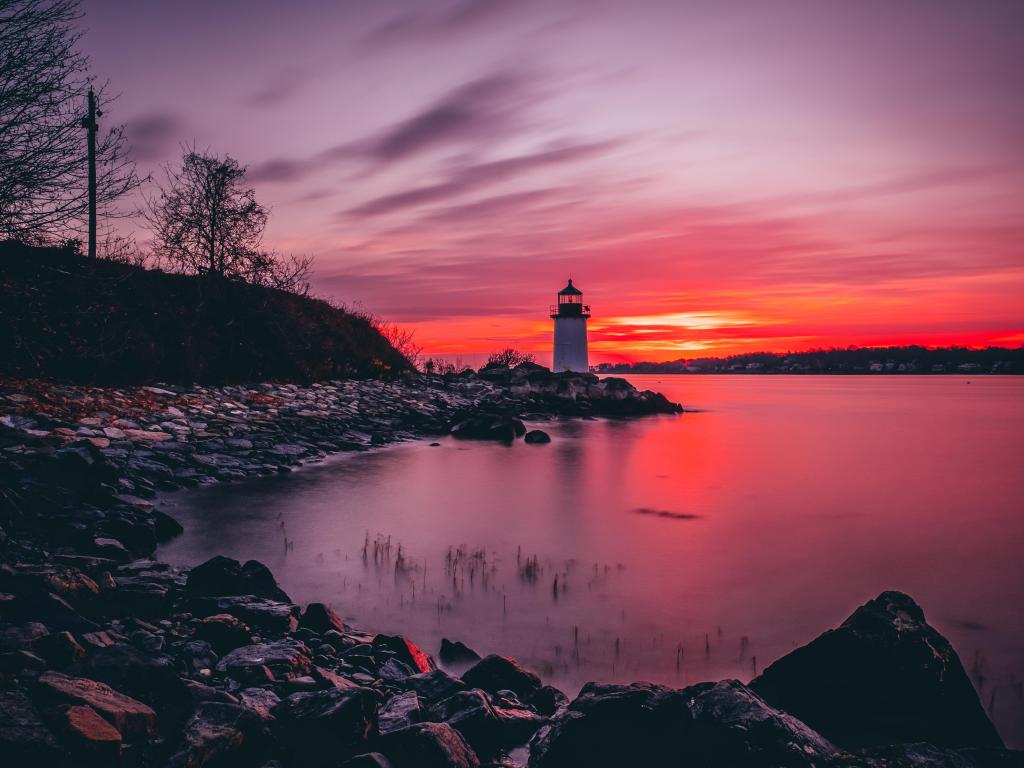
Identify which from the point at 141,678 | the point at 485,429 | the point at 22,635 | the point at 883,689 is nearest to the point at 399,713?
the point at 141,678

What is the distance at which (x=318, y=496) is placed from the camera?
13938 millimetres

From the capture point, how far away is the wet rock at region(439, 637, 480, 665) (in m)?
6.55

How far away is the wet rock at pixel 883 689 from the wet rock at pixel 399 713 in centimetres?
280

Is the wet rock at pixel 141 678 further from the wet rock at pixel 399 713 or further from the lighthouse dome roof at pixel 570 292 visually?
the lighthouse dome roof at pixel 570 292

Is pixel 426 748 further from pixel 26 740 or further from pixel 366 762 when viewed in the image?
pixel 26 740

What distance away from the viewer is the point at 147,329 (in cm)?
2294

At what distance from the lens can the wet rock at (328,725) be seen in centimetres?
365

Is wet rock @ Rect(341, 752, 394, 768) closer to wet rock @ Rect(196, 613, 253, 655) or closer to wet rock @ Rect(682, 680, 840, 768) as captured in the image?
wet rock @ Rect(682, 680, 840, 768)

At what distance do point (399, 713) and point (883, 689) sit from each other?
3.54 metres

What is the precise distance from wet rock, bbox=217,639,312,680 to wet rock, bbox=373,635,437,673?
2.83ft

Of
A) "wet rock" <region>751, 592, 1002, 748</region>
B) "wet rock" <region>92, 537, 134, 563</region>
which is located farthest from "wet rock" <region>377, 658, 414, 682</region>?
"wet rock" <region>92, 537, 134, 563</region>

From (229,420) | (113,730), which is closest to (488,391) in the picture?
(229,420)

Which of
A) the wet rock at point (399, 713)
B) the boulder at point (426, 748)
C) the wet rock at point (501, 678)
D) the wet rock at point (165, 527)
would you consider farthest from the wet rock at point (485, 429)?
the boulder at point (426, 748)

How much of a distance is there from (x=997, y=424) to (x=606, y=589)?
46.5 metres
